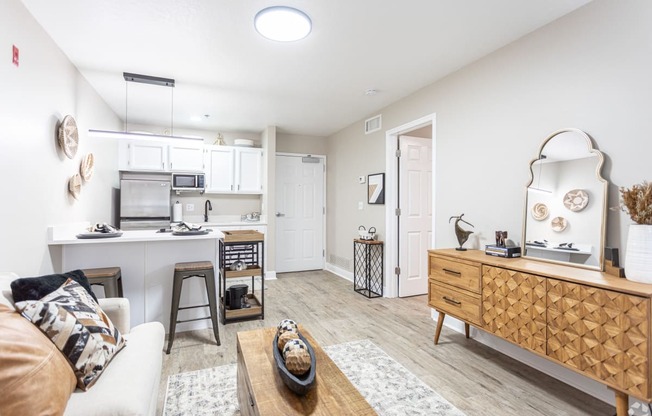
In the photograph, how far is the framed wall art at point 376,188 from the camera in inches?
173

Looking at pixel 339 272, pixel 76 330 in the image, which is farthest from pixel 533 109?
pixel 339 272

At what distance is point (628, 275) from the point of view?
1.74 m

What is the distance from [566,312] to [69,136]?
4.09 meters

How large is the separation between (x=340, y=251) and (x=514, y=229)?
335 cm

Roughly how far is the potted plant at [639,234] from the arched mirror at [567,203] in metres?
0.24

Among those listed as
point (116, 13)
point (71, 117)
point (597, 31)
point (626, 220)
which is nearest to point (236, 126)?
point (71, 117)

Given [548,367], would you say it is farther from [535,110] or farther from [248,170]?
[248,170]

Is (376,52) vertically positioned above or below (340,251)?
above

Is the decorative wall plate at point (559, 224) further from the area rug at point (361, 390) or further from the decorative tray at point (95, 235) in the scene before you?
the decorative tray at point (95, 235)

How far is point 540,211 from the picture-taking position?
2379 mm

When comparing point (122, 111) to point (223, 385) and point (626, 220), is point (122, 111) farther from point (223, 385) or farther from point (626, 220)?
point (626, 220)

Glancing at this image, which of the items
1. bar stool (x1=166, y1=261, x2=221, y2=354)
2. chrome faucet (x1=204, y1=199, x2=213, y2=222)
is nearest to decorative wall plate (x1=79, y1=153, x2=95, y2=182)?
bar stool (x1=166, y1=261, x2=221, y2=354)

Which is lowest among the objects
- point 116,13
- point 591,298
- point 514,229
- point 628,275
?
point 591,298

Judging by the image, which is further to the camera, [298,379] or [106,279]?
[106,279]
